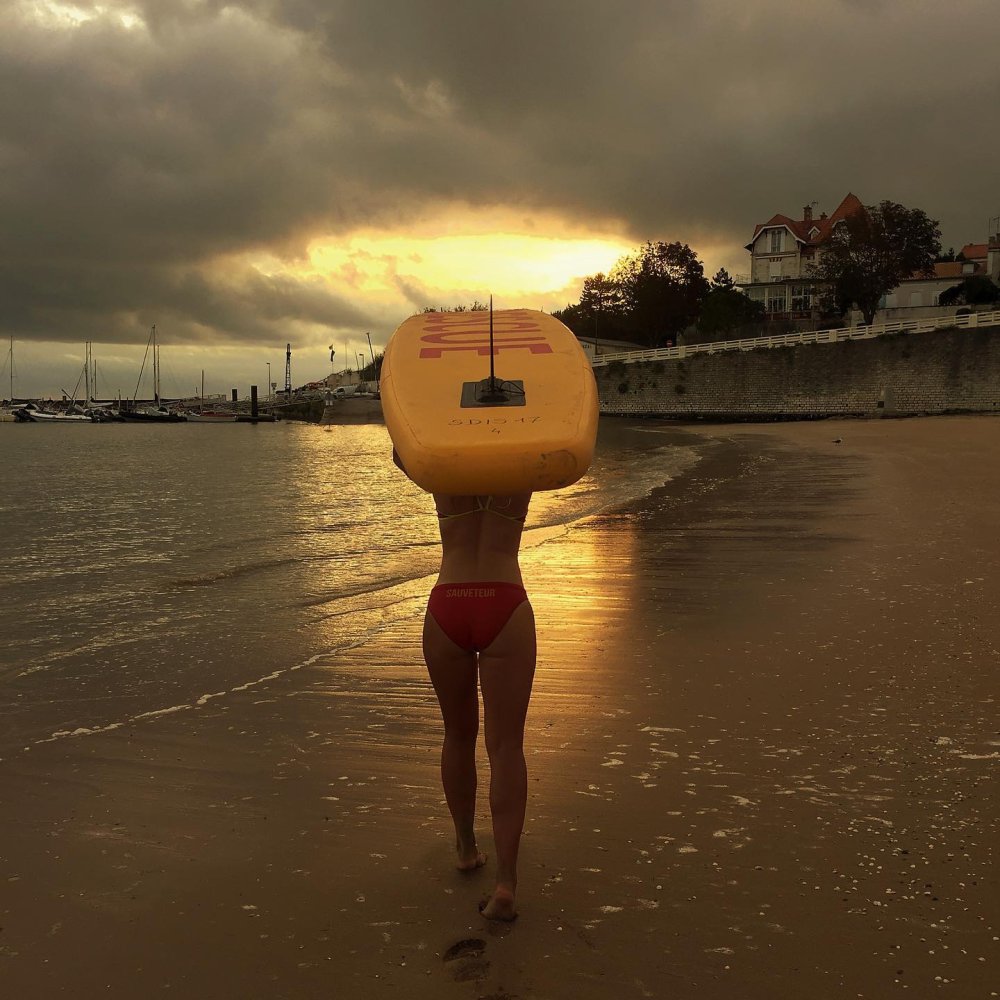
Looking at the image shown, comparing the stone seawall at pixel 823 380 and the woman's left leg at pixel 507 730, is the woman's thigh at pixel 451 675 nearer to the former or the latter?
the woman's left leg at pixel 507 730

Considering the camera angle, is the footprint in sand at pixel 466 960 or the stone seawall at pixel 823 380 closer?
the footprint in sand at pixel 466 960

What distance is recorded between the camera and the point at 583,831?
12.9 ft

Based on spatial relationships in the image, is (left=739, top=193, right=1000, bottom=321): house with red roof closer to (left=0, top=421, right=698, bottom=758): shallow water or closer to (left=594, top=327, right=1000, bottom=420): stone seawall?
(left=594, top=327, right=1000, bottom=420): stone seawall

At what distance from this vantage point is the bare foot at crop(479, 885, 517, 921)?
3.24 m

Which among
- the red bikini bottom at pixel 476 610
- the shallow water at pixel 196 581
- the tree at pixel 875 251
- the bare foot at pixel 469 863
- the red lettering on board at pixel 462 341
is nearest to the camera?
the red bikini bottom at pixel 476 610

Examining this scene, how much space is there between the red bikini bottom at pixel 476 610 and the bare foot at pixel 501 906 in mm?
815

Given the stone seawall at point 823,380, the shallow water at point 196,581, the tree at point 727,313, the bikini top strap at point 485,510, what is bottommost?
the shallow water at point 196,581

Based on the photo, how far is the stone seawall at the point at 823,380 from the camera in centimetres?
5272

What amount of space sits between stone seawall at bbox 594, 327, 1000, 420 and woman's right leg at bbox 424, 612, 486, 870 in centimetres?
5515

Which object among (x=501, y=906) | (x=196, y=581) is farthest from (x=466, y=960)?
(x=196, y=581)

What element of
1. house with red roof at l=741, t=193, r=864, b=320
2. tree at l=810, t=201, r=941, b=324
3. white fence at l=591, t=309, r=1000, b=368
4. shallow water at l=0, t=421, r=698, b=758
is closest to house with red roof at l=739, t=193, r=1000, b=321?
house with red roof at l=741, t=193, r=864, b=320

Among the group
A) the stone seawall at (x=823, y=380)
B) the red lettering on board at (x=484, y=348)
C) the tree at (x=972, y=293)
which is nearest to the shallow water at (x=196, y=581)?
the red lettering on board at (x=484, y=348)

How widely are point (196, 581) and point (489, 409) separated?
937 cm

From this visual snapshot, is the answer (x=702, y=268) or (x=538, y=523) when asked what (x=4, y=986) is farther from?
(x=702, y=268)
